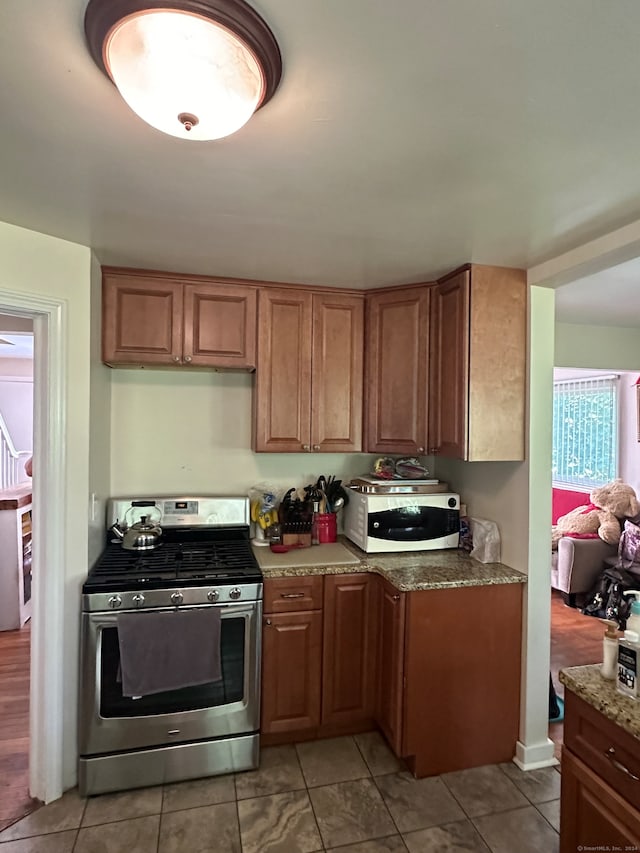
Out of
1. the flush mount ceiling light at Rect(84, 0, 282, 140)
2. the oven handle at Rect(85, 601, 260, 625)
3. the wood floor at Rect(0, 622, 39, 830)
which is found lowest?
the wood floor at Rect(0, 622, 39, 830)

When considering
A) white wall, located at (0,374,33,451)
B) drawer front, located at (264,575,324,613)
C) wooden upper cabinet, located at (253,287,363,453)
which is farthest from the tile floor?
white wall, located at (0,374,33,451)

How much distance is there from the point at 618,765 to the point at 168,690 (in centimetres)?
164

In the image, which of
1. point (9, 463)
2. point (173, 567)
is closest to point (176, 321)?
point (173, 567)

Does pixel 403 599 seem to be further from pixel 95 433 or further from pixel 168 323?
pixel 168 323

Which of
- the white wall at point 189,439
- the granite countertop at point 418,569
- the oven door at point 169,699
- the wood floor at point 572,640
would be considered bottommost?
the wood floor at point 572,640

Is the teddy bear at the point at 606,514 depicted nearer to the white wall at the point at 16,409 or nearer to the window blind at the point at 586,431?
the window blind at the point at 586,431

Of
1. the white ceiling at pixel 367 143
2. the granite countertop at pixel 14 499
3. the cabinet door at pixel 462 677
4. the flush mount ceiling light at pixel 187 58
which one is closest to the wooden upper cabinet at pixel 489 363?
the white ceiling at pixel 367 143

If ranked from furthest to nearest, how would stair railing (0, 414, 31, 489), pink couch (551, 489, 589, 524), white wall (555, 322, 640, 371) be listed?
stair railing (0, 414, 31, 489)
pink couch (551, 489, 589, 524)
white wall (555, 322, 640, 371)

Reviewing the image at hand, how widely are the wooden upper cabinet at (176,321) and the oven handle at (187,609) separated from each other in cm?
118

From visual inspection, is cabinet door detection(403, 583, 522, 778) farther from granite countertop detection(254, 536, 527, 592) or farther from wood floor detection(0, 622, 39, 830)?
wood floor detection(0, 622, 39, 830)

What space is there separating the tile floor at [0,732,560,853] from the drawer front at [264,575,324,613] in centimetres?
72

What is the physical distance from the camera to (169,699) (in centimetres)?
210

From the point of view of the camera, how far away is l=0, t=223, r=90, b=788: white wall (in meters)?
2.03

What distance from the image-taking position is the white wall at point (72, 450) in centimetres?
203
